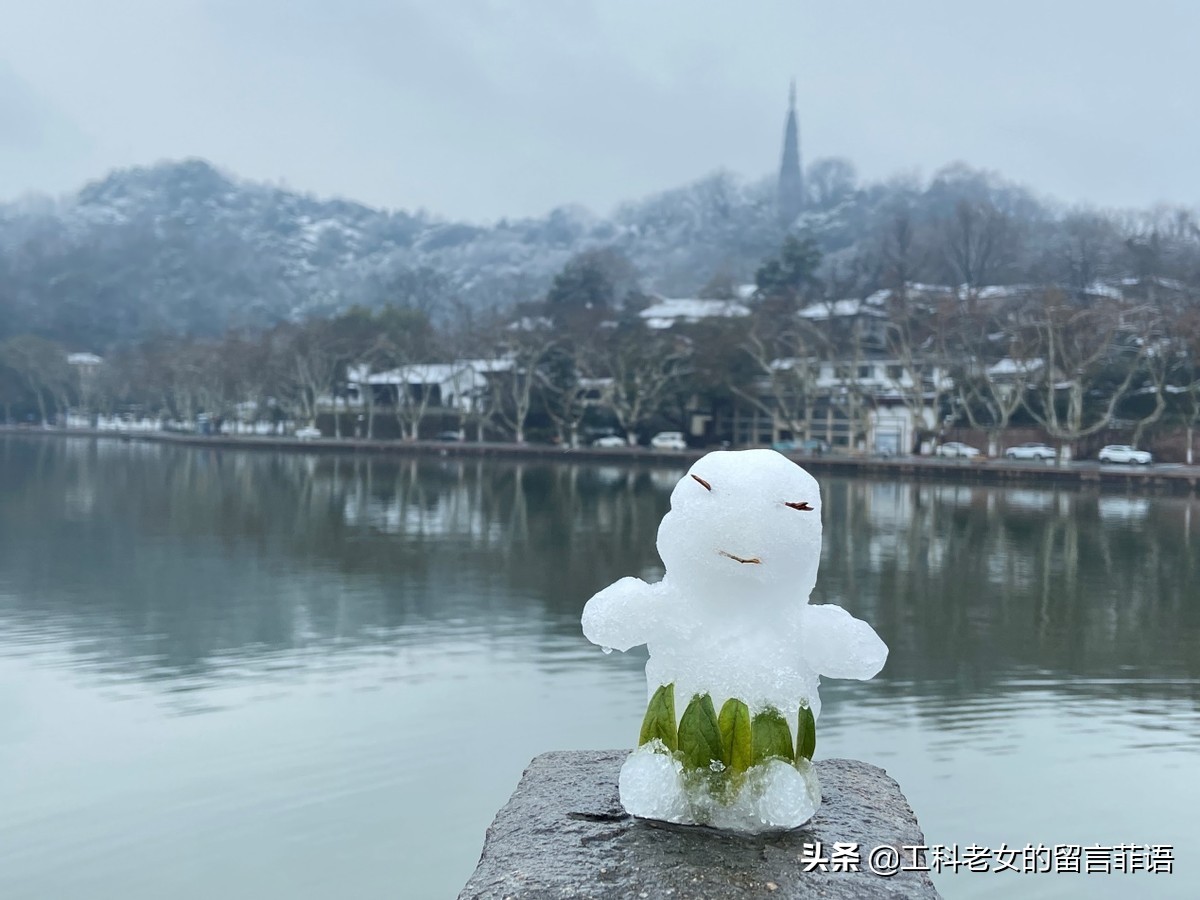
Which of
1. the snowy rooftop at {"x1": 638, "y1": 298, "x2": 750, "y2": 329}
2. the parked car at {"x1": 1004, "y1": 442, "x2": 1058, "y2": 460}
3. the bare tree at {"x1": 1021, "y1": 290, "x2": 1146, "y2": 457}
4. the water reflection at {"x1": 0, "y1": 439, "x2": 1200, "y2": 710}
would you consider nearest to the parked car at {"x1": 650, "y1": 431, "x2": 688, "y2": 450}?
the snowy rooftop at {"x1": 638, "y1": 298, "x2": 750, "y2": 329}

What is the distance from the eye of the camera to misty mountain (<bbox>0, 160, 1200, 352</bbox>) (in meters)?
61.8

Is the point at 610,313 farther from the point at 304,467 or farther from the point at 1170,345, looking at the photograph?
the point at 1170,345

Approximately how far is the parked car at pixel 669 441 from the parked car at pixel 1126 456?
1547 centimetres

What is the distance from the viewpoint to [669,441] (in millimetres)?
42938

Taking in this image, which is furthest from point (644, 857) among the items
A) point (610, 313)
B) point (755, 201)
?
point (755, 201)

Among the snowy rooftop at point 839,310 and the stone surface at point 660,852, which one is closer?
the stone surface at point 660,852

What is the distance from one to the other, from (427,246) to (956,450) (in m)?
115

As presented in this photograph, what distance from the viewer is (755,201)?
424 ft

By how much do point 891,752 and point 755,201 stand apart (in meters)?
128

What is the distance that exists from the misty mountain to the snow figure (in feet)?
146

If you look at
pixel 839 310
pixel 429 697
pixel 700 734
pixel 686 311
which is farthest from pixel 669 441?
pixel 700 734

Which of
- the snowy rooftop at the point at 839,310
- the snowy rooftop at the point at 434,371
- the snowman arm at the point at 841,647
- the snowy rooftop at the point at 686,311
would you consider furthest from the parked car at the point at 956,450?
the snowman arm at the point at 841,647

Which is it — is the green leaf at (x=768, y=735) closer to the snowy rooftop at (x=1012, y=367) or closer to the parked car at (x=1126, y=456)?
the snowy rooftop at (x=1012, y=367)

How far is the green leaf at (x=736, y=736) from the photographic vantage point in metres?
3.72
